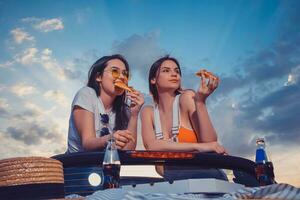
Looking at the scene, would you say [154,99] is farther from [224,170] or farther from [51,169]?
[51,169]

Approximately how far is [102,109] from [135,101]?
0.43 meters

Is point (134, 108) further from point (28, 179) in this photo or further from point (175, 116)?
point (28, 179)

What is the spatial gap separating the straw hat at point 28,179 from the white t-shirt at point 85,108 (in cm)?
200

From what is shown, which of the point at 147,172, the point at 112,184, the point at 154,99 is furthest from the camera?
the point at 154,99

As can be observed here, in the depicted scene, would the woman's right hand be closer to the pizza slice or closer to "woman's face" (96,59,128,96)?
the pizza slice

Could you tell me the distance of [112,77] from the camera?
5086mm

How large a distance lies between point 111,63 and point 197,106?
1349mm

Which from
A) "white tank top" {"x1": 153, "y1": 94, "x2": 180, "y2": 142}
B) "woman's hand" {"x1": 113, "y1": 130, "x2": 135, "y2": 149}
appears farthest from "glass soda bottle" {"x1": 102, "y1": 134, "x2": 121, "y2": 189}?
"white tank top" {"x1": 153, "y1": 94, "x2": 180, "y2": 142}

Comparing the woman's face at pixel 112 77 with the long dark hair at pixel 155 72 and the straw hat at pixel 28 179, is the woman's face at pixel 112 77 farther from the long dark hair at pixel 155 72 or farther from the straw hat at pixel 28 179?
the straw hat at pixel 28 179

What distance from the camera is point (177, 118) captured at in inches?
191

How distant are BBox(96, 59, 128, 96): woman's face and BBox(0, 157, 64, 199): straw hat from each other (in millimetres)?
2701

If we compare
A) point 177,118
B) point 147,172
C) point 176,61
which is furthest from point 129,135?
point 176,61

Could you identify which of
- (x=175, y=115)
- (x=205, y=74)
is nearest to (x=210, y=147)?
(x=205, y=74)

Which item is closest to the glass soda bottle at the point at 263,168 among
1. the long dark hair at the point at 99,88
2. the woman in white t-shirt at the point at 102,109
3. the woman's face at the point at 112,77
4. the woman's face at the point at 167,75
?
the woman in white t-shirt at the point at 102,109
